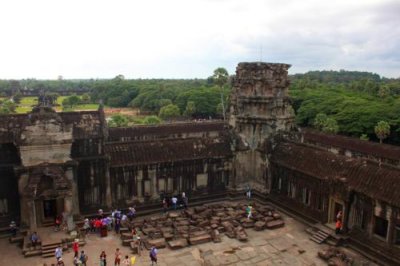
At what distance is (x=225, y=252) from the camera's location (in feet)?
63.1

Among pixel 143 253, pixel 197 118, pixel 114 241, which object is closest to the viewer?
pixel 143 253

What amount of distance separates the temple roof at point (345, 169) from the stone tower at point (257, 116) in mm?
1472

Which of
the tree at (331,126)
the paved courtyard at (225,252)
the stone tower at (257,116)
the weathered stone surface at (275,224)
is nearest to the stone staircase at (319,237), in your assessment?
the paved courtyard at (225,252)

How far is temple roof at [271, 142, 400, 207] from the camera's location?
59.1ft

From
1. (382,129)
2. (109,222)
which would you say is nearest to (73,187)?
(109,222)

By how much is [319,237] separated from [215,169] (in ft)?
28.6

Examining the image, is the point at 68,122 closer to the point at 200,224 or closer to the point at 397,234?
the point at 200,224

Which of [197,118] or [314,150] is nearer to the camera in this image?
[314,150]

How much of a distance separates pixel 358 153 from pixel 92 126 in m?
26.5

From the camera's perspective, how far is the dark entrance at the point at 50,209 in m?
21.4

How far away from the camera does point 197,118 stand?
82125 millimetres

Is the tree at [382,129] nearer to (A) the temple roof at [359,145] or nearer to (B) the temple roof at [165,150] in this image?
(A) the temple roof at [359,145]

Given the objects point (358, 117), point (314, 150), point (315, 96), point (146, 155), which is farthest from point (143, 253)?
point (315, 96)

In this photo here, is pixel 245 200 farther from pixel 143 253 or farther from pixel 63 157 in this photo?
pixel 63 157
